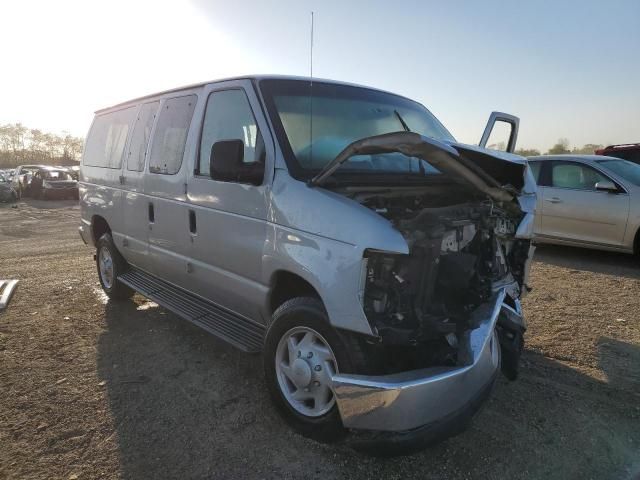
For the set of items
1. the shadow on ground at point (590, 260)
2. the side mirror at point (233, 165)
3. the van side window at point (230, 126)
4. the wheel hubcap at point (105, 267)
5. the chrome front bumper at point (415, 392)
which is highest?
the van side window at point (230, 126)

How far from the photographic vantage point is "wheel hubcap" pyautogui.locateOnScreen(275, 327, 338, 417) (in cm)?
273

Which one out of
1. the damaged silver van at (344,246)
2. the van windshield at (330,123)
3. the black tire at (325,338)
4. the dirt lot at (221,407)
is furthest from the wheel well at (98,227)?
the black tire at (325,338)

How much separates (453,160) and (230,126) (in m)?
1.82

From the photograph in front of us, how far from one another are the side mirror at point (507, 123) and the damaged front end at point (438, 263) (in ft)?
3.17

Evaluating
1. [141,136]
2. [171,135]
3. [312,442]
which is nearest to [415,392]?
[312,442]

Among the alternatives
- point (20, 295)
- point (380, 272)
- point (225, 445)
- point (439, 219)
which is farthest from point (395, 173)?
point (20, 295)

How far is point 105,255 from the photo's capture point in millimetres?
5832

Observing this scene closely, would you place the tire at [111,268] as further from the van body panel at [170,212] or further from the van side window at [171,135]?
the van side window at [171,135]

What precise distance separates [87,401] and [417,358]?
236 centimetres

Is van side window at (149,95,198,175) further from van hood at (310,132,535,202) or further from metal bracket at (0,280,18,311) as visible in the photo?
metal bracket at (0,280,18,311)

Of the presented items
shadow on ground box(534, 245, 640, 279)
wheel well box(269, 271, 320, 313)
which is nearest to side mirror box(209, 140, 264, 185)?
wheel well box(269, 271, 320, 313)

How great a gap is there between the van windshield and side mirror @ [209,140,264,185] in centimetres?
24

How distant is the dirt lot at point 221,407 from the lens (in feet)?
8.76

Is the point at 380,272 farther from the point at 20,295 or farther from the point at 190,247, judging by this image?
the point at 20,295
